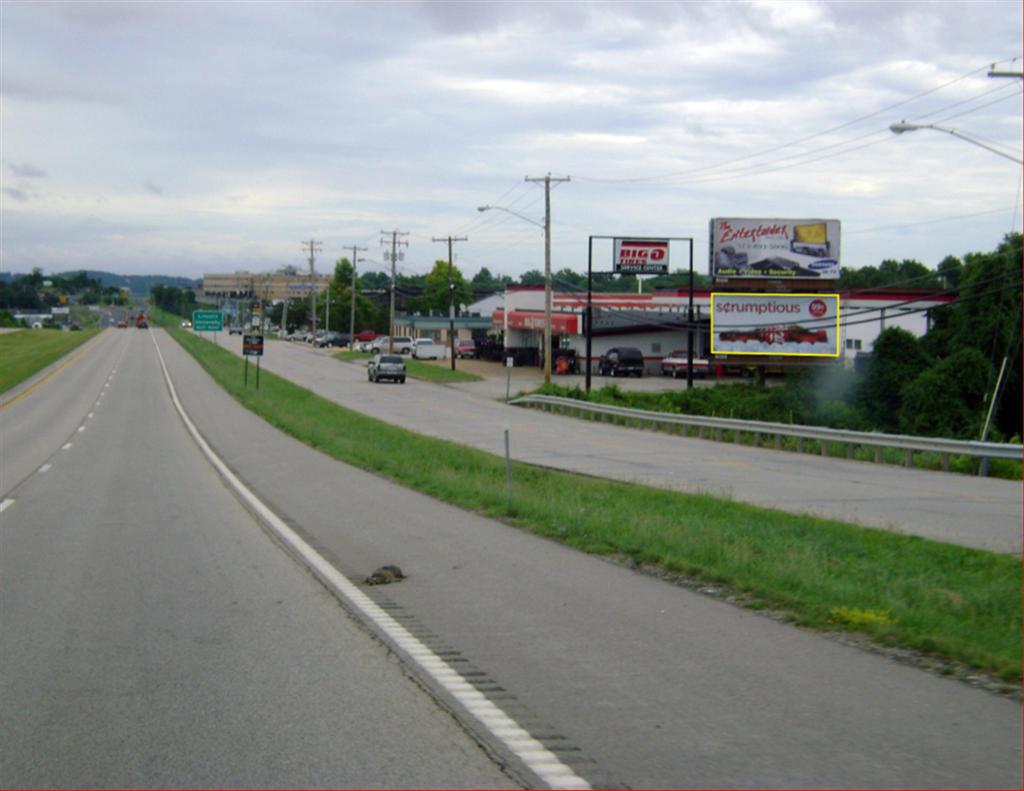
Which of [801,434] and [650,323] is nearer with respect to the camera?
[801,434]

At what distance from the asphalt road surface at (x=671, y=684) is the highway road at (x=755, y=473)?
21.7 feet

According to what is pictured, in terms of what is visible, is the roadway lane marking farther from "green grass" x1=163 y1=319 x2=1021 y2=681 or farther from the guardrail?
the guardrail

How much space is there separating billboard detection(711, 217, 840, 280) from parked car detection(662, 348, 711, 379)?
45.4ft

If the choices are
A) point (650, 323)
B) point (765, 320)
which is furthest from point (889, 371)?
point (650, 323)

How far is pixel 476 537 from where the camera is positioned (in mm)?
14828

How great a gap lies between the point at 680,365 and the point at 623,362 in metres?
3.86

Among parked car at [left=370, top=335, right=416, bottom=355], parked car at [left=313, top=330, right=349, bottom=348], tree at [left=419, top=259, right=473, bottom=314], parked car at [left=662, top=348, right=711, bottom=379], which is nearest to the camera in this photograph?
parked car at [left=662, top=348, right=711, bottom=379]

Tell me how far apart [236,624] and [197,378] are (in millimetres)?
65984

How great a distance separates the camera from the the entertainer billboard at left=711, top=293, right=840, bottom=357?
58.8 m

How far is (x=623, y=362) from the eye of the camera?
7844 centimetres

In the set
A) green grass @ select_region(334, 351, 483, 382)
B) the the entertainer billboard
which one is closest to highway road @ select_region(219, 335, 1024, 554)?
the the entertainer billboard

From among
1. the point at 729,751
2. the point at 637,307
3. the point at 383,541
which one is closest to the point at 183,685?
the point at 729,751

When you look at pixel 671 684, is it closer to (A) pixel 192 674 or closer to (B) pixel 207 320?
(A) pixel 192 674

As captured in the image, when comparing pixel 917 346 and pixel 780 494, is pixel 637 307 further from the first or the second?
pixel 780 494
